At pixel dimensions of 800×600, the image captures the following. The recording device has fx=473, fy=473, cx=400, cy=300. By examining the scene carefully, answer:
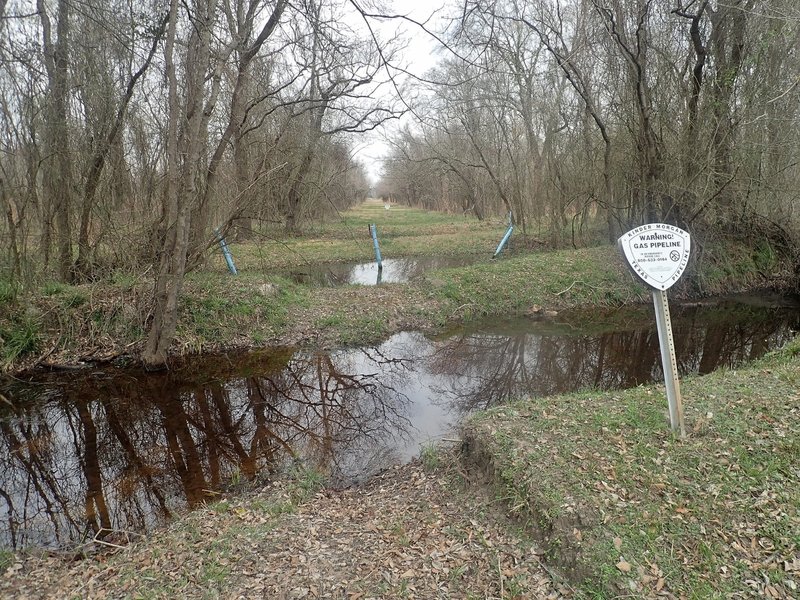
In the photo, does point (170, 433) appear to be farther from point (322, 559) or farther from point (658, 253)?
point (658, 253)

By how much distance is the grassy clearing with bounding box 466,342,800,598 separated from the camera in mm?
3047

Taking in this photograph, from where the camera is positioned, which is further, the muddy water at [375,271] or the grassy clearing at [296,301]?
the muddy water at [375,271]

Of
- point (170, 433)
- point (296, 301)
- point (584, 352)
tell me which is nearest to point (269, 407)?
point (170, 433)

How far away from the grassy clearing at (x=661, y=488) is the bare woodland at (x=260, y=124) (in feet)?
14.0

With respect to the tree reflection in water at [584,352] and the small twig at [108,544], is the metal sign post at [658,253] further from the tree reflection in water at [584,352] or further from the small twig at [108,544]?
the small twig at [108,544]

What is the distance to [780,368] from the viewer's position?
6.01 m

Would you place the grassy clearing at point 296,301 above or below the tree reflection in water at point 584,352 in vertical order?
above

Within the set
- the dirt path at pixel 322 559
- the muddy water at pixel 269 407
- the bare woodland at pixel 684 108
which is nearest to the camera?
the dirt path at pixel 322 559

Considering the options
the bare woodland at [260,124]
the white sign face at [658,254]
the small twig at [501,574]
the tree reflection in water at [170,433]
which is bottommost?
the small twig at [501,574]

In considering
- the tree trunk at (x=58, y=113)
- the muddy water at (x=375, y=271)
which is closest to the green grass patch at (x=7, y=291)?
the tree trunk at (x=58, y=113)

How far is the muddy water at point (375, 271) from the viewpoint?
14016 mm

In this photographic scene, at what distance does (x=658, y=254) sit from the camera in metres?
3.99

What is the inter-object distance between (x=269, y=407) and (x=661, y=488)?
5172 mm

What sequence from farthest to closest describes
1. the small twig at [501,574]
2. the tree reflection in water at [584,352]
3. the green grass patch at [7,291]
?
the green grass patch at [7,291] → the tree reflection in water at [584,352] → the small twig at [501,574]
